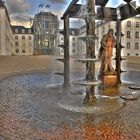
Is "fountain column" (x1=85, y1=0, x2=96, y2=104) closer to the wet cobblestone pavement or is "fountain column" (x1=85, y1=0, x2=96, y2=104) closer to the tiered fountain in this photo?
the tiered fountain

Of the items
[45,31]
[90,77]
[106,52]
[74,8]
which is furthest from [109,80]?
[45,31]

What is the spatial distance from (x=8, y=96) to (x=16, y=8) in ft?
82.1

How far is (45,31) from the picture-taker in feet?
85.3

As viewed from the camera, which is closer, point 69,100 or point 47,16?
point 69,100

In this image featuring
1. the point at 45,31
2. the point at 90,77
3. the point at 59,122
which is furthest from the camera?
the point at 45,31

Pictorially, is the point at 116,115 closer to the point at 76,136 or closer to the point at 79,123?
the point at 79,123

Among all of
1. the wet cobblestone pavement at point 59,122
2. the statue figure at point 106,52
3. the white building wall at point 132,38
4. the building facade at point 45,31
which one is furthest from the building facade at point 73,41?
the white building wall at point 132,38

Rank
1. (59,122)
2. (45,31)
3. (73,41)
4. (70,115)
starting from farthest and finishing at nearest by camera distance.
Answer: (45,31), (73,41), (70,115), (59,122)

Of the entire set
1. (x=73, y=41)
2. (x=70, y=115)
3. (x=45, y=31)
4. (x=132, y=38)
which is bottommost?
(x=70, y=115)

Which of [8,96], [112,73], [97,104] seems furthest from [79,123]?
[112,73]

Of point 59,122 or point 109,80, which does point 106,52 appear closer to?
point 109,80

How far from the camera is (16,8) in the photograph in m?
31.7

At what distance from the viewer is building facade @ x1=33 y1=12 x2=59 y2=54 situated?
23087 millimetres

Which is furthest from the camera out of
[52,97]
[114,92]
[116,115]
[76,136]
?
[114,92]
